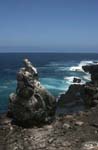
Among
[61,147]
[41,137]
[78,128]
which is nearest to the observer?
[61,147]

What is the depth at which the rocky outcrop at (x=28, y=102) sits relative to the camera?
1652 centimetres

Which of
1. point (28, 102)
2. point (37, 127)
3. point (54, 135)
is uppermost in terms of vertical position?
point (28, 102)

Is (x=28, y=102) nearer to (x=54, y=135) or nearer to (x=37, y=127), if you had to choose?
(x=37, y=127)

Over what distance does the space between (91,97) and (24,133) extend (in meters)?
13.1

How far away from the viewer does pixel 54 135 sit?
50.5ft

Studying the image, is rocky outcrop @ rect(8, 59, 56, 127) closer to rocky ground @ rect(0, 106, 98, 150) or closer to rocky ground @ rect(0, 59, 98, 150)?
rocky ground @ rect(0, 59, 98, 150)

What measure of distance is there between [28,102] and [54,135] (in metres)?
2.27

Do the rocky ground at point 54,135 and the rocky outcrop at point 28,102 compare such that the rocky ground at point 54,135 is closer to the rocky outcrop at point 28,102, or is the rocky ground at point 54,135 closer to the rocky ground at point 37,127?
the rocky ground at point 37,127

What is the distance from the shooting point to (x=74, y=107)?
30.7m

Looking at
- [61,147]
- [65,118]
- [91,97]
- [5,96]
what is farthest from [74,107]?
[5,96]

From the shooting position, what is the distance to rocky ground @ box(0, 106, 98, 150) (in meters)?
14.1

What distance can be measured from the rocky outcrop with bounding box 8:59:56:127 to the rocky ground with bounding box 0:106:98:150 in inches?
17.6

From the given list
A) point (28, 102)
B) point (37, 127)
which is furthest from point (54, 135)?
point (28, 102)

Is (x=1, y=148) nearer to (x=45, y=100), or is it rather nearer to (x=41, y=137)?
(x=41, y=137)
